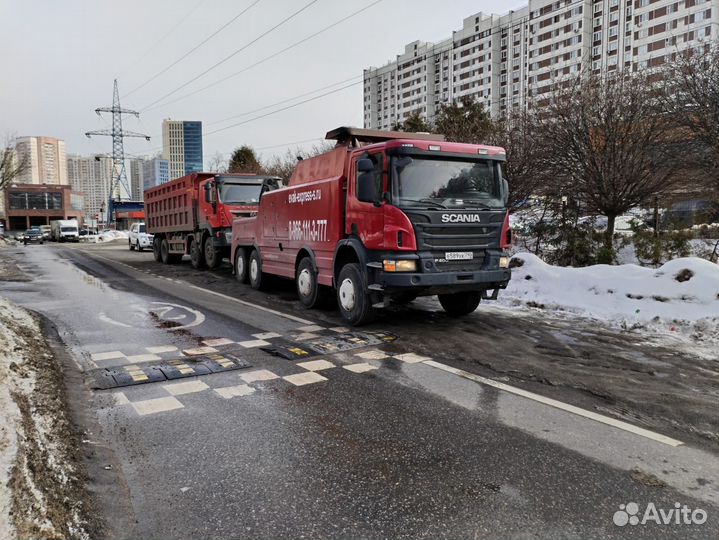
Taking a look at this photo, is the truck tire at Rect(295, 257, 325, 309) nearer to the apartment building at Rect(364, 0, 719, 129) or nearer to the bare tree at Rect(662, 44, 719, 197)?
the bare tree at Rect(662, 44, 719, 197)

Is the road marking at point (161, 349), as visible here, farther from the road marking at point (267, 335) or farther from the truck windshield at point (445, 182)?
the truck windshield at point (445, 182)

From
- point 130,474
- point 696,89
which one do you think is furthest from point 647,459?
point 696,89

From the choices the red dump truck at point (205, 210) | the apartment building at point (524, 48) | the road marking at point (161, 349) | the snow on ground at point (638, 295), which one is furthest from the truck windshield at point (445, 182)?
the apartment building at point (524, 48)

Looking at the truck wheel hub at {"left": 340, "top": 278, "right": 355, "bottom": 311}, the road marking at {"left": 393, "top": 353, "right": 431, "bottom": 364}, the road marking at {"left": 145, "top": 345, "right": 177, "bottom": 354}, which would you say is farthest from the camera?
the truck wheel hub at {"left": 340, "top": 278, "right": 355, "bottom": 311}

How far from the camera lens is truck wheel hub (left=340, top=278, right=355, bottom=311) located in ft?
27.2

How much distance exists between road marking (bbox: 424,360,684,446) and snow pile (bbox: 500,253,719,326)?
3.86 meters

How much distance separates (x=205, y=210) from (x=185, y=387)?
1215 centimetres

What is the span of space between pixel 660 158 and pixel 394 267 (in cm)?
785

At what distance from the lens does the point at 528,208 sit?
14883mm

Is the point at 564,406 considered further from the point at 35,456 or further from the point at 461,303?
the point at 461,303

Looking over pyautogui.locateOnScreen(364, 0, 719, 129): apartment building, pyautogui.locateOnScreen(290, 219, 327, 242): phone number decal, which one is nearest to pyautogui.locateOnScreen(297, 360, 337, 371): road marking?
pyautogui.locateOnScreen(290, 219, 327, 242): phone number decal

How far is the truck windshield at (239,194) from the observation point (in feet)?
53.2

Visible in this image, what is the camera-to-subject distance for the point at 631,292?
29.6ft

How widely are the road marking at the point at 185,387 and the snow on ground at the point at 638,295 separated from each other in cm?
615
